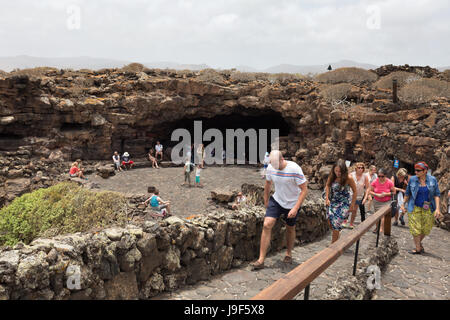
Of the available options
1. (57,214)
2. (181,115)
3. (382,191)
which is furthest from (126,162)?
(382,191)

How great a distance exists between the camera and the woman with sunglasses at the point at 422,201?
17.8 ft

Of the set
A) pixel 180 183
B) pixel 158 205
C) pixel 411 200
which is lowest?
pixel 180 183

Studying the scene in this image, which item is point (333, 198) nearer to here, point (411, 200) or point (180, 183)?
point (411, 200)

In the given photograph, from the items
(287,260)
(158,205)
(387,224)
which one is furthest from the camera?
(158,205)

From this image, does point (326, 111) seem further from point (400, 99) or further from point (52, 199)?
point (52, 199)

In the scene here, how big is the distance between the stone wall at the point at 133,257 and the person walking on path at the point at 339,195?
3.29 ft

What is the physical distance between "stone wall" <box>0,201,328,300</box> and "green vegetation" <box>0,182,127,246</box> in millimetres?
4800

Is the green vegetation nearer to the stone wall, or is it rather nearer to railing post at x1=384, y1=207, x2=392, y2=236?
the stone wall

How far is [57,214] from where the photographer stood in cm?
905

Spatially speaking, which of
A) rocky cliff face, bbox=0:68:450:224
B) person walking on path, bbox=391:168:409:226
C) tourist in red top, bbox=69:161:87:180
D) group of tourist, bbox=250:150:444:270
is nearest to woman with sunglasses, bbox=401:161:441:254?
group of tourist, bbox=250:150:444:270

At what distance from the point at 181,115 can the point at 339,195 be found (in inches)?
727

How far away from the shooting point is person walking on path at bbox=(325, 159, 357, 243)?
507cm

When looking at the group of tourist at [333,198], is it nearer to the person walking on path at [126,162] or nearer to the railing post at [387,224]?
the railing post at [387,224]

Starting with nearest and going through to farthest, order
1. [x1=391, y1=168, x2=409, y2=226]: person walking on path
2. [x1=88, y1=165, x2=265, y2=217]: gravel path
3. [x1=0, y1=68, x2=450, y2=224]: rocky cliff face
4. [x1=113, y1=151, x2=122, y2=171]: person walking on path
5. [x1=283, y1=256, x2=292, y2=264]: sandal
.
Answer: [x1=283, y1=256, x2=292, y2=264]: sandal, [x1=391, y1=168, x2=409, y2=226]: person walking on path, [x1=88, y1=165, x2=265, y2=217]: gravel path, [x1=0, y1=68, x2=450, y2=224]: rocky cliff face, [x1=113, y1=151, x2=122, y2=171]: person walking on path
